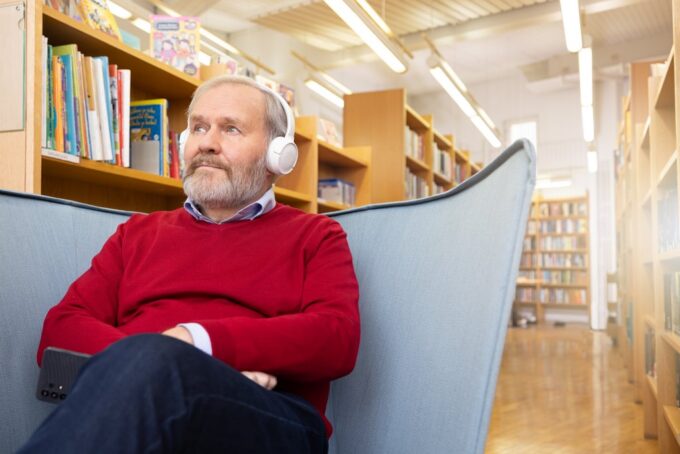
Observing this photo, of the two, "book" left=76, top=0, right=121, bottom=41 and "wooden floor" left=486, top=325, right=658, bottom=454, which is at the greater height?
"book" left=76, top=0, right=121, bottom=41

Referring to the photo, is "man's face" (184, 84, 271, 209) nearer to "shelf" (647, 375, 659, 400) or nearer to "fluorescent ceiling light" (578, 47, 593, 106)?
"shelf" (647, 375, 659, 400)

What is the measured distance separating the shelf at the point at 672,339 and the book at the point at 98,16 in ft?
7.70

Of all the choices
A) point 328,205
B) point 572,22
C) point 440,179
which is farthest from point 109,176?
point 440,179

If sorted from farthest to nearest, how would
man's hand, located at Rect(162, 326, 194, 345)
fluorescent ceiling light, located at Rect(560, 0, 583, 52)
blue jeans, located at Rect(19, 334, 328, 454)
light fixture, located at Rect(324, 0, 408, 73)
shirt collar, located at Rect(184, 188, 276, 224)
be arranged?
fluorescent ceiling light, located at Rect(560, 0, 583, 52) → light fixture, located at Rect(324, 0, 408, 73) → shirt collar, located at Rect(184, 188, 276, 224) → man's hand, located at Rect(162, 326, 194, 345) → blue jeans, located at Rect(19, 334, 328, 454)

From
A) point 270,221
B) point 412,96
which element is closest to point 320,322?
point 270,221

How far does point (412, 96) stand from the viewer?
12117 millimetres

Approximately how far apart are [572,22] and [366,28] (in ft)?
4.90

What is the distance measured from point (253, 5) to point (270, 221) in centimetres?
667

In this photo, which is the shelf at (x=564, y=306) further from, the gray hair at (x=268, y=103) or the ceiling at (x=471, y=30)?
the gray hair at (x=268, y=103)

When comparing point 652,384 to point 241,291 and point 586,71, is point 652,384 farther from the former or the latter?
point 586,71

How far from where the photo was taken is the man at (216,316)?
0.72m

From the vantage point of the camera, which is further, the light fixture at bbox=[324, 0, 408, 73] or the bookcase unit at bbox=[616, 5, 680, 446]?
the light fixture at bbox=[324, 0, 408, 73]

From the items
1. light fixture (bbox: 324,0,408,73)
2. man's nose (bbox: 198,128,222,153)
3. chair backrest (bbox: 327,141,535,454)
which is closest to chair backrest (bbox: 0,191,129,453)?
man's nose (bbox: 198,128,222,153)

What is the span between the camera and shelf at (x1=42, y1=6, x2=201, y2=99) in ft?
6.81
